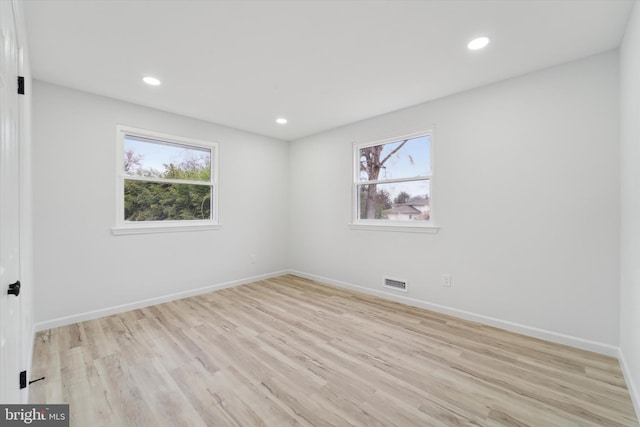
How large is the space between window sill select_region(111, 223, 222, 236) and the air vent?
2.64 metres

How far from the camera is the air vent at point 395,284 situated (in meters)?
3.63

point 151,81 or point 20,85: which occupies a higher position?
point 151,81

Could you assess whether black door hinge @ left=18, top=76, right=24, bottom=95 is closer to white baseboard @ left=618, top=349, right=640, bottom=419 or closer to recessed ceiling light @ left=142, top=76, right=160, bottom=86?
recessed ceiling light @ left=142, top=76, right=160, bottom=86

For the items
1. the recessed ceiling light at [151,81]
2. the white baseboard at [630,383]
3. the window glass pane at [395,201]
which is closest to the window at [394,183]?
the window glass pane at [395,201]

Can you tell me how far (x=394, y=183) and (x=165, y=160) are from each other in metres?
3.21

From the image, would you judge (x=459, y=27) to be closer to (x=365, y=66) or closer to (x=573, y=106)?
(x=365, y=66)

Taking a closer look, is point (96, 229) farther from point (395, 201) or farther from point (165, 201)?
point (395, 201)

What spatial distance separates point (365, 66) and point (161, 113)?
278 cm

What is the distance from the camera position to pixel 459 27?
2.04 metres

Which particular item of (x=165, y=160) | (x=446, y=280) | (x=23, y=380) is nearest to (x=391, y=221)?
(x=446, y=280)

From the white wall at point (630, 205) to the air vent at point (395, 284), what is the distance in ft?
6.36

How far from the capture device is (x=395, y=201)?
12.6 feet

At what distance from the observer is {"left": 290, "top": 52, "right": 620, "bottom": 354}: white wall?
92.9 inches
